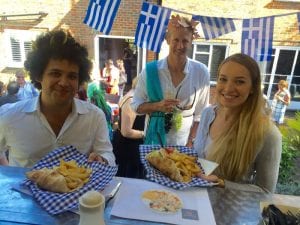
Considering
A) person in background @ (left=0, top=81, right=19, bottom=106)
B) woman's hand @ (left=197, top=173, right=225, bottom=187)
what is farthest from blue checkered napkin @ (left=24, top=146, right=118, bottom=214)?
person in background @ (left=0, top=81, right=19, bottom=106)

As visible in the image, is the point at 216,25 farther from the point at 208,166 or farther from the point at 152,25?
the point at 208,166

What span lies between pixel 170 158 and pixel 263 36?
1.90 metres

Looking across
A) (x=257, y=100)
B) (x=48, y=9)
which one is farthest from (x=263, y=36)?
(x=48, y=9)

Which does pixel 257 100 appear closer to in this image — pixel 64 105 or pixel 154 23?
pixel 64 105

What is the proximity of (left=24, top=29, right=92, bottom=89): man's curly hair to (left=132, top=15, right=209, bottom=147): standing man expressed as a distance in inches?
29.0

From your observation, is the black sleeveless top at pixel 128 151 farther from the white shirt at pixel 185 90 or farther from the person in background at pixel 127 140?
the white shirt at pixel 185 90

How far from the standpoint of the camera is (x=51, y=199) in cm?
103

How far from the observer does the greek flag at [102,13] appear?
254cm

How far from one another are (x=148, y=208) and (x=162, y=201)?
0.07 meters

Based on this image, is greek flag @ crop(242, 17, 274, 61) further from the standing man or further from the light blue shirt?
the light blue shirt

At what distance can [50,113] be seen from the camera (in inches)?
62.5

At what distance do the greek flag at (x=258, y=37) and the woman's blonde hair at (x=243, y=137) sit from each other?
1254mm

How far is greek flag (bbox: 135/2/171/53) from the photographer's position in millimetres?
2635

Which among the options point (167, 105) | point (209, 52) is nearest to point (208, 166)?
point (167, 105)
